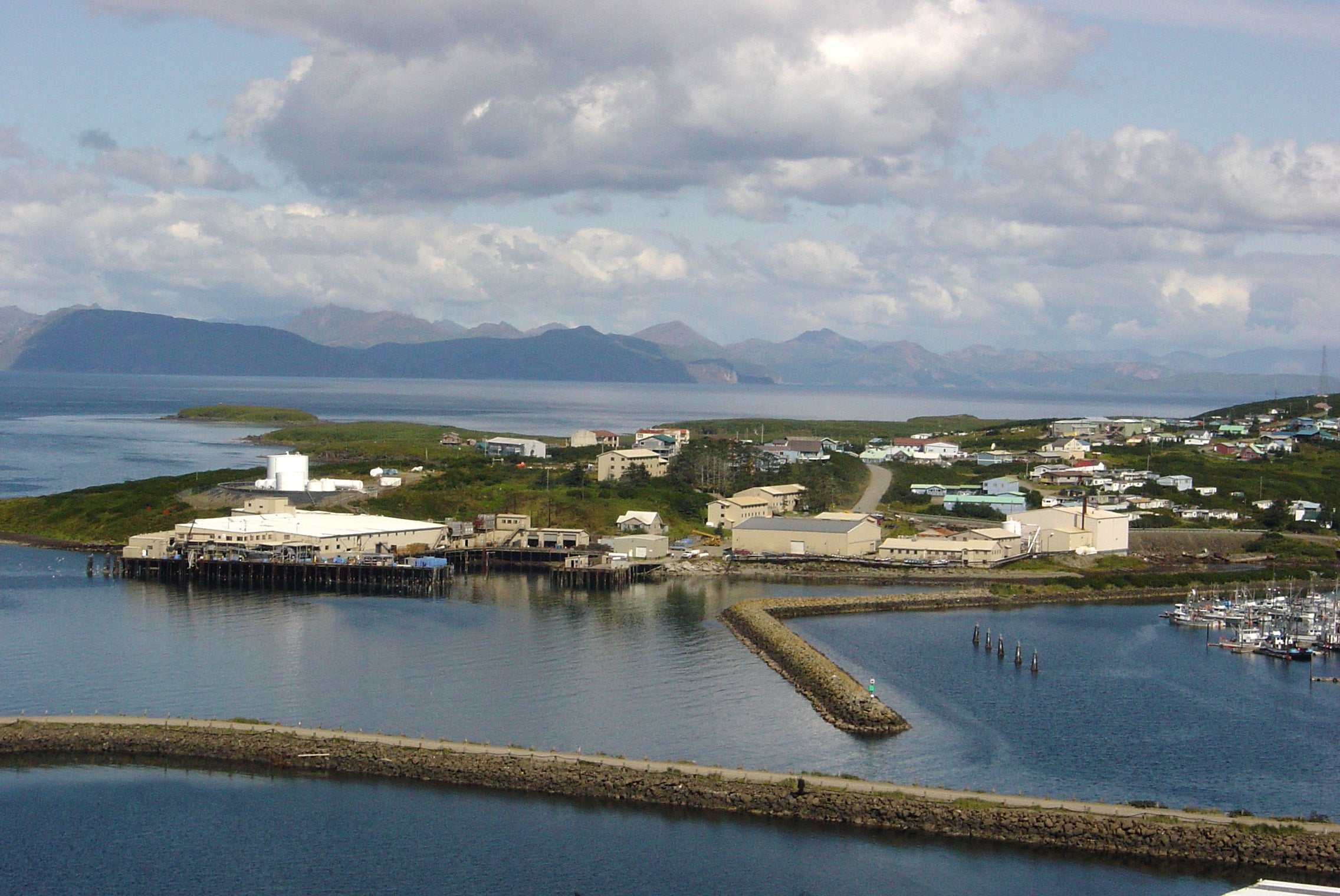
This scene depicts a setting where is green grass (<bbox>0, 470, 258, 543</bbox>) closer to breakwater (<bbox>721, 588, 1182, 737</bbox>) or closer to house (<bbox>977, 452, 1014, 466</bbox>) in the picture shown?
breakwater (<bbox>721, 588, 1182, 737</bbox>)

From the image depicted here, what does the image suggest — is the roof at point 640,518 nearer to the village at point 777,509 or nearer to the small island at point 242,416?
the village at point 777,509

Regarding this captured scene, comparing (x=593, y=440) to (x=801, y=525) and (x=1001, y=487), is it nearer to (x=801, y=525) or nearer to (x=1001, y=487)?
(x=1001, y=487)

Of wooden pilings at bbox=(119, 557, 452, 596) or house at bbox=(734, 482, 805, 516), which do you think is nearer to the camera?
wooden pilings at bbox=(119, 557, 452, 596)

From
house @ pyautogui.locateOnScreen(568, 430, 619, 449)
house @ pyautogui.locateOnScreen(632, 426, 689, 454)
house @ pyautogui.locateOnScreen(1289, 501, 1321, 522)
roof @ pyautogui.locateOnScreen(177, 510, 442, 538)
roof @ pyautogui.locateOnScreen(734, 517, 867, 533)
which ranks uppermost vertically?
house @ pyautogui.locateOnScreen(632, 426, 689, 454)

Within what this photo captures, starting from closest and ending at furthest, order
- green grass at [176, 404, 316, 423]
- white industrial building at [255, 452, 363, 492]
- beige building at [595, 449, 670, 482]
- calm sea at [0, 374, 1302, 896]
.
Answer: calm sea at [0, 374, 1302, 896], white industrial building at [255, 452, 363, 492], beige building at [595, 449, 670, 482], green grass at [176, 404, 316, 423]

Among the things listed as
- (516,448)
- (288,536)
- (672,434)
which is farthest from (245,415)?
(288,536)

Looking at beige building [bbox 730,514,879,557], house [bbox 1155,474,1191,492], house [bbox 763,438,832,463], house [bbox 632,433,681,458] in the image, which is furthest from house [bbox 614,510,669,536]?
house [bbox 1155,474,1191,492]

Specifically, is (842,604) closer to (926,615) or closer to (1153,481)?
(926,615)
